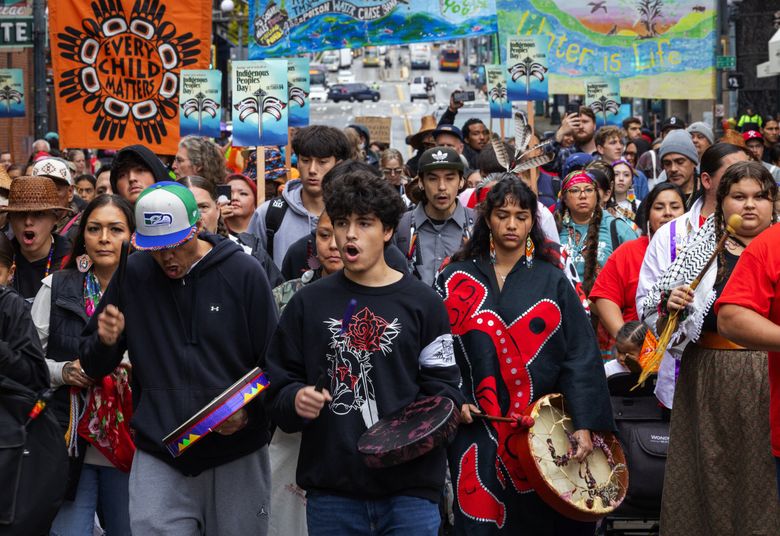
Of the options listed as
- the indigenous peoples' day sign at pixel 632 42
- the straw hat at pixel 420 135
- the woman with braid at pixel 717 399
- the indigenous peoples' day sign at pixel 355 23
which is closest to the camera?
the woman with braid at pixel 717 399

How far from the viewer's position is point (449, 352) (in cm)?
505

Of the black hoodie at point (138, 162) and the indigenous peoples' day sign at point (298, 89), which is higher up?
the indigenous peoples' day sign at point (298, 89)

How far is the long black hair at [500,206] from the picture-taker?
6.29 m

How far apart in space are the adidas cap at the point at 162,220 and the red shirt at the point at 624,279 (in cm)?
313

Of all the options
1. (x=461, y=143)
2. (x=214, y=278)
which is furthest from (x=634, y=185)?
(x=214, y=278)

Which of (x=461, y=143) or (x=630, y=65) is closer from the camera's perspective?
(x=461, y=143)

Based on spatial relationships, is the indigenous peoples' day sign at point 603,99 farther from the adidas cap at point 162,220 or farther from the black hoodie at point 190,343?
the adidas cap at point 162,220

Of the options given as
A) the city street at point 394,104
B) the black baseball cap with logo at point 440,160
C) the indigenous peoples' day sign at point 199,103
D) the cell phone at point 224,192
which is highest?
the city street at point 394,104

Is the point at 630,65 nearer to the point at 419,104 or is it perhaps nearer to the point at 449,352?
the point at 449,352

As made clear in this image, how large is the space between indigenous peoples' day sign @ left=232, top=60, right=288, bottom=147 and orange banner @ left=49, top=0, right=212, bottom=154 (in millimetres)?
617

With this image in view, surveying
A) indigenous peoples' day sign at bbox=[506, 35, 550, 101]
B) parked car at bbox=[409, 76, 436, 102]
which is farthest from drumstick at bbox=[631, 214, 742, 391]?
parked car at bbox=[409, 76, 436, 102]

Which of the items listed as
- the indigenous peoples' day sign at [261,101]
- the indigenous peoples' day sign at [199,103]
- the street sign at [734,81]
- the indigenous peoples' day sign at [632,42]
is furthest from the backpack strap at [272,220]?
the street sign at [734,81]

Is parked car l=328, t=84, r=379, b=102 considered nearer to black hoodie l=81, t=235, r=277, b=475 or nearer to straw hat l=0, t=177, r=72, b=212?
straw hat l=0, t=177, r=72, b=212

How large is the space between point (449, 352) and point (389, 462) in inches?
22.0
